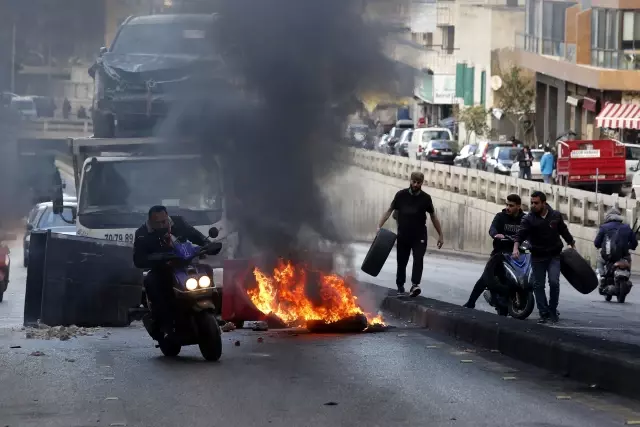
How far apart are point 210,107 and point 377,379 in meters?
6.26

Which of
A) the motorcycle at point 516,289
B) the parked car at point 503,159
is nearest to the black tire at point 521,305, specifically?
the motorcycle at point 516,289

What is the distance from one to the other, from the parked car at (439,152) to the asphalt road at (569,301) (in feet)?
88.0

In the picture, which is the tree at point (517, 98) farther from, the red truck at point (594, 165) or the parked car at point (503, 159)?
the red truck at point (594, 165)

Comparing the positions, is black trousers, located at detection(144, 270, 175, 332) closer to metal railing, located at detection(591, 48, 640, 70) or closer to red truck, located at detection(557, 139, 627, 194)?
red truck, located at detection(557, 139, 627, 194)

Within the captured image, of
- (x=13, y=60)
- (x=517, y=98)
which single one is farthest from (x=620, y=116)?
(x=13, y=60)

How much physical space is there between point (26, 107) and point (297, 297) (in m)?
3.61

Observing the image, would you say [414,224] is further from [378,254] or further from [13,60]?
[13,60]

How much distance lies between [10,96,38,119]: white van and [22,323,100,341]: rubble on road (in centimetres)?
225

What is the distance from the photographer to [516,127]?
7038 centimetres

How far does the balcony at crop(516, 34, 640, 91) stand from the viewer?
52.8 metres

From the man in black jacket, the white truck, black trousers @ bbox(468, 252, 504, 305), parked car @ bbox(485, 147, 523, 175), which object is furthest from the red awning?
the man in black jacket

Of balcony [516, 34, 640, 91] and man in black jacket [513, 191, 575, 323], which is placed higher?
balcony [516, 34, 640, 91]

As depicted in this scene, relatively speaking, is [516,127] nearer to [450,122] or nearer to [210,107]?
[450,122]

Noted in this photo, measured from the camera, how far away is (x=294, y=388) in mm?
9977
